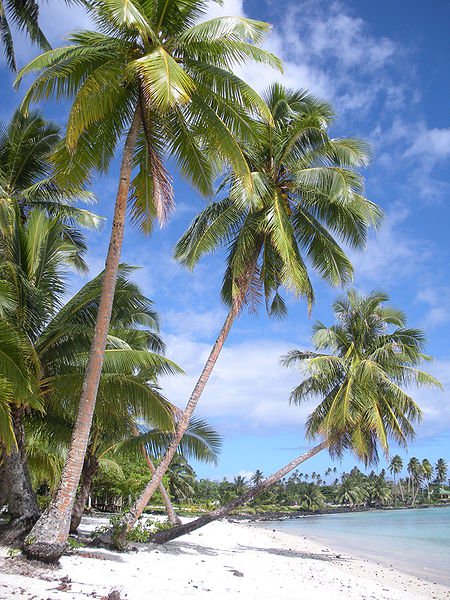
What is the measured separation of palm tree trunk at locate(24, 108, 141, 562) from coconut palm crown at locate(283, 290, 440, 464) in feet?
28.2

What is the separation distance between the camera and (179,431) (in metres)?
12.6

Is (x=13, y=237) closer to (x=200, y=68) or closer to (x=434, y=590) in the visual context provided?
(x=200, y=68)

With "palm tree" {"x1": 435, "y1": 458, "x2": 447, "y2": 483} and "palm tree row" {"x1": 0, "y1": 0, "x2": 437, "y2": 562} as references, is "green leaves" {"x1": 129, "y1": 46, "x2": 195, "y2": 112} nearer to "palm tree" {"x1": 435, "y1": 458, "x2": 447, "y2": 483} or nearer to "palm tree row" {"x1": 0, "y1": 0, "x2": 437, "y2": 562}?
"palm tree row" {"x1": 0, "y1": 0, "x2": 437, "y2": 562}

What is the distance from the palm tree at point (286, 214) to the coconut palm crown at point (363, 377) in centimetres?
364

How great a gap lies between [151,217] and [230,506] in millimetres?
8501

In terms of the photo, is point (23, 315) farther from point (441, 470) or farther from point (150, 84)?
point (441, 470)

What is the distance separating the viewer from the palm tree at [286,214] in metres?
13.1

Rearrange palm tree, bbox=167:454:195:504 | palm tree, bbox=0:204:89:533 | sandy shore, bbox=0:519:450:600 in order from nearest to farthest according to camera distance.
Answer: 1. sandy shore, bbox=0:519:450:600
2. palm tree, bbox=0:204:89:533
3. palm tree, bbox=167:454:195:504

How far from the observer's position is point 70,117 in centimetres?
869

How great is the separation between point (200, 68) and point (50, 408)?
25.0 ft

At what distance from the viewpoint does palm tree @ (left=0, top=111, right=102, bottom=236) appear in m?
14.6

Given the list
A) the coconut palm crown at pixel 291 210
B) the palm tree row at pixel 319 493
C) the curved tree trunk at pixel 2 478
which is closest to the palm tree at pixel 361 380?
the coconut palm crown at pixel 291 210

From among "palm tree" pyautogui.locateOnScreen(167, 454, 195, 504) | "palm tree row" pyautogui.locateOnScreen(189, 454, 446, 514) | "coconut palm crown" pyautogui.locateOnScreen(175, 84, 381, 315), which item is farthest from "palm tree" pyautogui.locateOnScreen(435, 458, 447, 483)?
"coconut palm crown" pyautogui.locateOnScreen(175, 84, 381, 315)

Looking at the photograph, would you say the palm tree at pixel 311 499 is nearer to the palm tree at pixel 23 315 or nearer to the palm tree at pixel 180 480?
the palm tree at pixel 180 480
